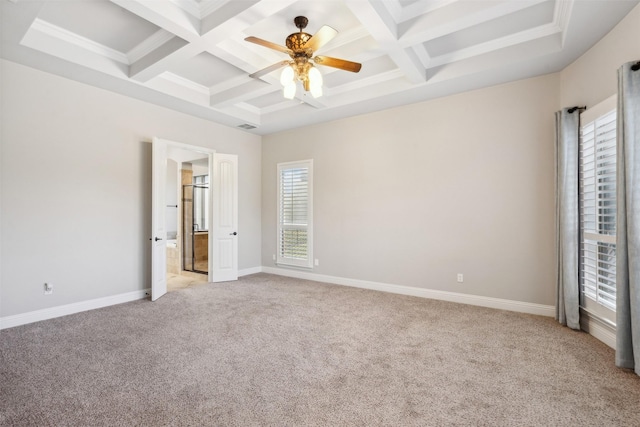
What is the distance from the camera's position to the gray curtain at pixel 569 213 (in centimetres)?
326

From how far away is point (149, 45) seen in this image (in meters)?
3.56

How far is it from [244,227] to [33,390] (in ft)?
14.0

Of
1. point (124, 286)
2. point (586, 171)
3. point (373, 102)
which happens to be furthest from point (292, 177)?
point (586, 171)

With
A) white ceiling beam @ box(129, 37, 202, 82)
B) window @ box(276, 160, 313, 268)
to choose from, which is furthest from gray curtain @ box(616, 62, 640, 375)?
window @ box(276, 160, 313, 268)

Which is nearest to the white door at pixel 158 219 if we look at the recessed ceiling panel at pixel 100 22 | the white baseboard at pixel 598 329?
the recessed ceiling panel at pixel 100 22

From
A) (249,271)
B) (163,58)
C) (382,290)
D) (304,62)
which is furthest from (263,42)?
(249,271)

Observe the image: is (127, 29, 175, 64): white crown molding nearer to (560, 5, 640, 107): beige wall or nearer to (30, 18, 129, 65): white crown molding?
(30, 18, 129, 65): white crown molding

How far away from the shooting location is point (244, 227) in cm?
630

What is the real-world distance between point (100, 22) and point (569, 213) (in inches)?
216

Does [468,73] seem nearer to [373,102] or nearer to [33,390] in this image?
[373,102]

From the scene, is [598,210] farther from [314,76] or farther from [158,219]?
[158,219]

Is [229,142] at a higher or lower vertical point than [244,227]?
higher

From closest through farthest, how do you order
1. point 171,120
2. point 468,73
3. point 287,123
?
1. point 468,73
2. point 171,120
3. point 287,123

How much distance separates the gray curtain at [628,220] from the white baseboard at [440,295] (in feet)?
4.55
